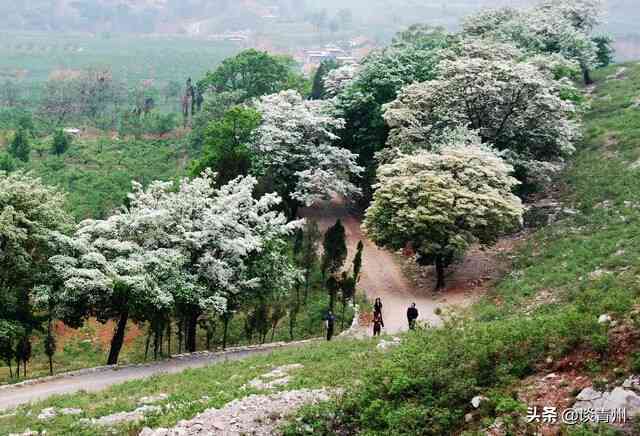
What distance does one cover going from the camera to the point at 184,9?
6250 inches

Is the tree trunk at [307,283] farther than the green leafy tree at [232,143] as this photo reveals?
No

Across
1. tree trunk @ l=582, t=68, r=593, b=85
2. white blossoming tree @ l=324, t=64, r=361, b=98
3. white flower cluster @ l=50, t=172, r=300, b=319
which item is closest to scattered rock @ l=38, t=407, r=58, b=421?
white flower cluster @ l=50, t=172, r=300, b=319

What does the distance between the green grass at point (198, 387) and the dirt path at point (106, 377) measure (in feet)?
4.88

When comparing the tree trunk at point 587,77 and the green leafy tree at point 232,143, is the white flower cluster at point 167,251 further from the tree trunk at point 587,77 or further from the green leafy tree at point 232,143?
the tree trunk at point 587,77

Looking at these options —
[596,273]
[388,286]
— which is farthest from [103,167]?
[596,273]

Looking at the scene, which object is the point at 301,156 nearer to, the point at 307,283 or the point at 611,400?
the point at 307,283

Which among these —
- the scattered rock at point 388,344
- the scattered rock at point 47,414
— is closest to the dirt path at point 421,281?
the scattered rock at point 388,344

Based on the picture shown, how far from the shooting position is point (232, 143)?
98.5 feet

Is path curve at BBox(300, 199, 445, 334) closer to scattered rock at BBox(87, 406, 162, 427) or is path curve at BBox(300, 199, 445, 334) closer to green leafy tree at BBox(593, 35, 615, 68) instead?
scattered rock at BBox(87, 406, 162, 427)

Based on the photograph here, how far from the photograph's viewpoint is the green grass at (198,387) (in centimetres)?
1121

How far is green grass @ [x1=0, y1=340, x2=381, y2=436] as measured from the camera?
11211mm

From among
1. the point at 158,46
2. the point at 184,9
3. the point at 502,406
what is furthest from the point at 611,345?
the point at 184,9

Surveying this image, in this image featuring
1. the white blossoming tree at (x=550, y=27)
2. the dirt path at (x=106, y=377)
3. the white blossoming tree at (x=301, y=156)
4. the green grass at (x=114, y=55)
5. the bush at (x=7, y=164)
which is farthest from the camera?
the green grass at (x=114, y=55)

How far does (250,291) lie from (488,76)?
1276 cm
